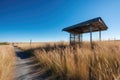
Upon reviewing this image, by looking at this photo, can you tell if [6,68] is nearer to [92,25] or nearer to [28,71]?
[28,71]

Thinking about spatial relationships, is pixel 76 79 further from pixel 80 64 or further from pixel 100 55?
pixel 100 55

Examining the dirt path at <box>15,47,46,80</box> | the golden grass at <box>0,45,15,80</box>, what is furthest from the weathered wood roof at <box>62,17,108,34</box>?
the golden grass at <box>0,45,15,80</box>

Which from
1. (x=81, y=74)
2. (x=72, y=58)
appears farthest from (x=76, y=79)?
(x=72, y=58)

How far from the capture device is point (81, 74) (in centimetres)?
380

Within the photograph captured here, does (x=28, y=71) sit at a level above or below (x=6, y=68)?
below

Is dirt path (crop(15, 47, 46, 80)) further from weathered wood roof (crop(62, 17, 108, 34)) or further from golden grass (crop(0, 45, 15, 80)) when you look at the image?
weathered wood roof (crop(62, 17, 108, 34))

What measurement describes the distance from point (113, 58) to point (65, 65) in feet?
5.38

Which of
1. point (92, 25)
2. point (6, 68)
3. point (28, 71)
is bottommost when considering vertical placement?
point (28, 71)

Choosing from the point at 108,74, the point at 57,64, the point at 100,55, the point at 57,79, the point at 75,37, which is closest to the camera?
the point at 108,74

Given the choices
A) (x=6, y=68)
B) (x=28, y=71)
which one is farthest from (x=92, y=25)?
(x=6, y=68)

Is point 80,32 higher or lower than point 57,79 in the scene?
higher

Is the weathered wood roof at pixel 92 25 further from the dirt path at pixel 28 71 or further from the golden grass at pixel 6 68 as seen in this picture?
the golden grass at pixel 6 68

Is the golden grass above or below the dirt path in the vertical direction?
above

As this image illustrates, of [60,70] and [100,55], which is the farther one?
[60,70]
